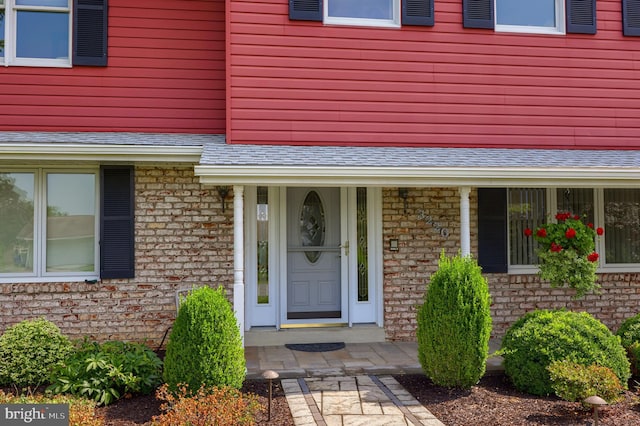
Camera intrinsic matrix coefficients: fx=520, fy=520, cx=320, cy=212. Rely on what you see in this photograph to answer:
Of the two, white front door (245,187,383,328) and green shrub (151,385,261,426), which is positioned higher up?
white front door (245,187,383,328)

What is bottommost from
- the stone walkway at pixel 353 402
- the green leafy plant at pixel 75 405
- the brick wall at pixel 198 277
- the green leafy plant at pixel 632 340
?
the stone walkway at pixel 353 402

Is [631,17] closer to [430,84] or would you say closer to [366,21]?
[430,84]

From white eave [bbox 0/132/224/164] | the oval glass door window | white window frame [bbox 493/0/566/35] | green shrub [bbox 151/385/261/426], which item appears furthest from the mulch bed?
white window frame [bbox 493/0/566/35]

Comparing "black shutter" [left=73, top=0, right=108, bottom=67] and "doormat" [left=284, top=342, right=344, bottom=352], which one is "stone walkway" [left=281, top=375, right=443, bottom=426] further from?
"black shutter" [left=73, top=0, right=108, bottom=67]

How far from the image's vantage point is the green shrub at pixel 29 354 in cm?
503

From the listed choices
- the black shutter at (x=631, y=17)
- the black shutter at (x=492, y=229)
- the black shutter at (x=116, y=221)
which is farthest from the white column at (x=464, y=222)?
the black shutter at (x=116, y=221)

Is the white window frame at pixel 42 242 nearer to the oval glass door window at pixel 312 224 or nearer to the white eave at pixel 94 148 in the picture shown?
the white eave at pixel 94 148

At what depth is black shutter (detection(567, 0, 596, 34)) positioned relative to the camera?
6.97 meters

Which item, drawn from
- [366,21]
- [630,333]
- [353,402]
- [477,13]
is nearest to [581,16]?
[477,13]

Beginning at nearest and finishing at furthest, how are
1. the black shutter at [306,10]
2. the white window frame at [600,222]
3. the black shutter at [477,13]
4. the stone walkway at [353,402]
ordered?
the stone walkway at [353,402], the black shutter at [306,10], the black shutter at [477,13], the white window frame at [600,222]

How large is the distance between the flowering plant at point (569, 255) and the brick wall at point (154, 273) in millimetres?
3899

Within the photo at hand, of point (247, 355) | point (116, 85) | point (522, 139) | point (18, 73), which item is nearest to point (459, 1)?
point (522, 139)

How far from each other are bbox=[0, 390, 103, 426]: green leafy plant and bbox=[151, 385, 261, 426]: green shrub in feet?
1.46

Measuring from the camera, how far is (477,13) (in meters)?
6.79
